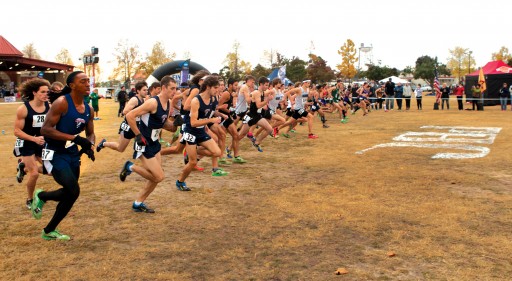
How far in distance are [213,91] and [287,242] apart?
3.79 meters

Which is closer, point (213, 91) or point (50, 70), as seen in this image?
point (213, 91)

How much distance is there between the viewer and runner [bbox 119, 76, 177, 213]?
267 inches

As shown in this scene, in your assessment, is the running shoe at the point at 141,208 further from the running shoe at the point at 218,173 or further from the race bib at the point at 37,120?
the running shoe at the point at 218,173

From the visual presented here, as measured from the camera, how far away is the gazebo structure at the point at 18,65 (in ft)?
194

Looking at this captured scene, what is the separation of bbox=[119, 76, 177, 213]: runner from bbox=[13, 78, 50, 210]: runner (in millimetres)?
1438

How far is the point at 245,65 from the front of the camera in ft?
281

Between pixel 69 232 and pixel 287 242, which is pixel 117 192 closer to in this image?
pixel 69 232

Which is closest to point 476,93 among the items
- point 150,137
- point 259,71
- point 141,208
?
point 150,137

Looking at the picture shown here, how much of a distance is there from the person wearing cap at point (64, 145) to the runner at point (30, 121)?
5.01 feet

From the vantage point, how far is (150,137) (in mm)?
6992

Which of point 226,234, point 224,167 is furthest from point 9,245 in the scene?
point 224,167

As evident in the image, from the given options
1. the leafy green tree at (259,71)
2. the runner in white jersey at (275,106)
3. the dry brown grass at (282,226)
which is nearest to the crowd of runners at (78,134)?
the dry brown grass at (282,226)

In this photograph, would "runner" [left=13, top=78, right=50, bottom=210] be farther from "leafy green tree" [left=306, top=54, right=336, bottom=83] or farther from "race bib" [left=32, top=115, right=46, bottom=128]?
"leafy green tree" [left=306, top=54, right=336, bottom=83]

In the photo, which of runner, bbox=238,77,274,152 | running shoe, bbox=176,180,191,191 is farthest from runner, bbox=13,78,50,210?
runner, bbox=238,77,274,152
